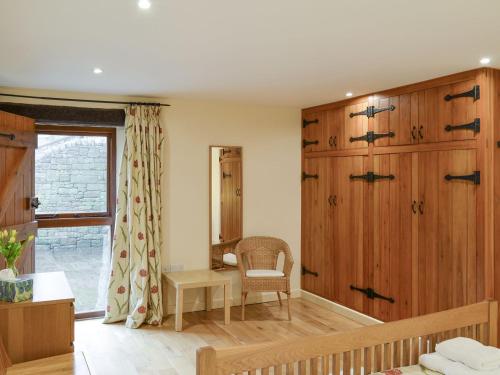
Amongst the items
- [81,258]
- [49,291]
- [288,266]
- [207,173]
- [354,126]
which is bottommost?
[288,266]

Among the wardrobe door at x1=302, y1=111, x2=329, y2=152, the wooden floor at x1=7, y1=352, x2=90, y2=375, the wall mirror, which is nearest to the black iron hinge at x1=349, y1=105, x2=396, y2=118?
the wardrobe door at x1=302, y1=111, x2=329, y2=152

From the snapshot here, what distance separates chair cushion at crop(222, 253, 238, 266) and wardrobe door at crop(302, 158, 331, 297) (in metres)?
0.94

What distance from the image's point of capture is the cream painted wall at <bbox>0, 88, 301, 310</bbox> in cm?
503

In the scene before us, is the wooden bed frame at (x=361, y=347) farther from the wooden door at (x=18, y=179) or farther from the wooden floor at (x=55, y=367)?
the wooden door at (x=18, y=179)

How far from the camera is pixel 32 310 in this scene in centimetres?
262

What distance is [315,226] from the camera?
5.48 metres

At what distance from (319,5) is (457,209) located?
90.1 inches

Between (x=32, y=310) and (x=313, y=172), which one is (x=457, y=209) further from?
(x=32, y=310)

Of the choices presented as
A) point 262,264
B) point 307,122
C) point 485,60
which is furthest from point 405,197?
point 262,264

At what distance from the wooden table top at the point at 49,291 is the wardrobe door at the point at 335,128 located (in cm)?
318

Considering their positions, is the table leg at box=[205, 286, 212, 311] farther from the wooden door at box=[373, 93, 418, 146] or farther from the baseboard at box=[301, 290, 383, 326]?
the wooden door at box=[373, 93, 418, 146]

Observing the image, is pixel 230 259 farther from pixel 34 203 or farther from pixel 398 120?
pixel 398 120

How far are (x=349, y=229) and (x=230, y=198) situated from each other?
1.41 m

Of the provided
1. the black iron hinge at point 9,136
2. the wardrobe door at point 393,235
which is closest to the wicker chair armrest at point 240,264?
the wardrobe door at point 393,235
